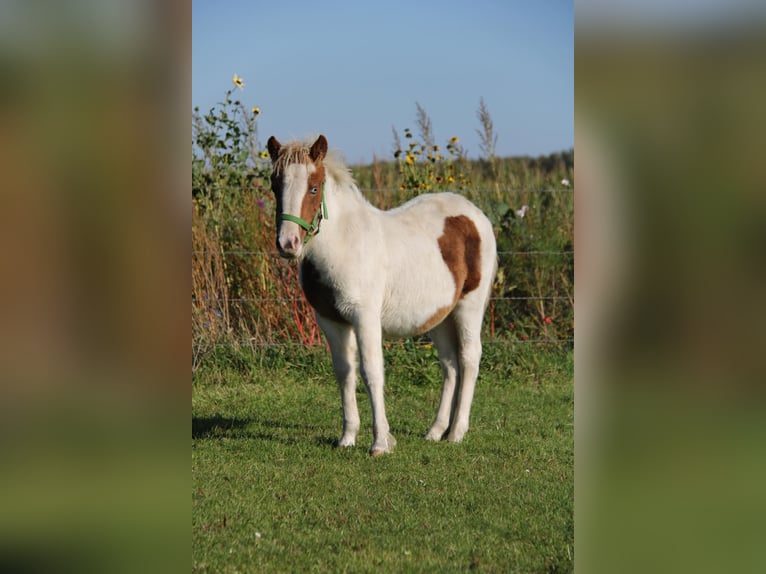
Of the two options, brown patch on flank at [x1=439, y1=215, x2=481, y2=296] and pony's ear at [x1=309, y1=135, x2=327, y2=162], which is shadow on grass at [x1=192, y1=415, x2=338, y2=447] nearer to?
brown patch on flank at [x1=439, y1=215, x2=481, y2=296]

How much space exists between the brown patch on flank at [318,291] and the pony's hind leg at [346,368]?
108mm

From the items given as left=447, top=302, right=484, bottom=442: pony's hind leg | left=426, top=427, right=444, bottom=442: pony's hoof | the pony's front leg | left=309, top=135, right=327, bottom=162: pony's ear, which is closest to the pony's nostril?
left=309, top=135, right=327, bottom=162: pony's ear

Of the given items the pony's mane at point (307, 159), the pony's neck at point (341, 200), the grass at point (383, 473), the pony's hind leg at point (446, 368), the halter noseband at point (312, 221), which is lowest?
the grass at point (383, 473)

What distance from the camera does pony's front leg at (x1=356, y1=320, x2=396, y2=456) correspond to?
4.80 m

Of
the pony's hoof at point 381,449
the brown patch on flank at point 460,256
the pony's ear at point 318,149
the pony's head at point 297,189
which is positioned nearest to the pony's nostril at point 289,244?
the pony's head at point 297,189

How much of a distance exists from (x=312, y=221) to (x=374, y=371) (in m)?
0.97

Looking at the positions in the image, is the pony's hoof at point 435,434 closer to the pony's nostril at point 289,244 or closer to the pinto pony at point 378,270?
the pinto pony at point 378,270

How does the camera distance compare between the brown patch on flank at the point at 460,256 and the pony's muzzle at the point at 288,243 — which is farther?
the brown patch on flank at the point at 460,256

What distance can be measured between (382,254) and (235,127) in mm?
3503

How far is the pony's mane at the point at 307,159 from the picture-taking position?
453cm

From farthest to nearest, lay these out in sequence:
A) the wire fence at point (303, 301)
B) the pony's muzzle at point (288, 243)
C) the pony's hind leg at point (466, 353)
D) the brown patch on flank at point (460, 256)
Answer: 1. the wire fence at point (303, 301)
2. the pony's hind leg at point (466, 353)
3. the brown patch on flank at point (460, 256)
4. the pony's muzzle at point (288, 243)
